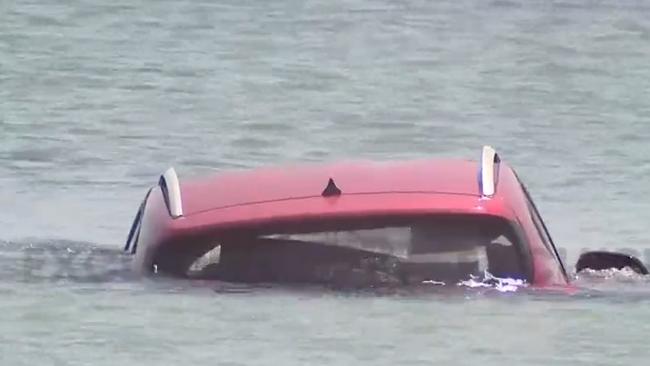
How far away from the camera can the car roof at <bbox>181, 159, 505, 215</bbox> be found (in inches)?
414

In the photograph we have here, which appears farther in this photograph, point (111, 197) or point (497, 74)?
point (497, 74)

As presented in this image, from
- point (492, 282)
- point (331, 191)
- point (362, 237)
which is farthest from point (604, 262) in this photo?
point (362, 237)

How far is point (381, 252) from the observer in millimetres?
10195

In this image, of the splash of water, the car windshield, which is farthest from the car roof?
the splash of water

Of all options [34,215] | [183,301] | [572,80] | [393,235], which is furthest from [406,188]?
[572,80]

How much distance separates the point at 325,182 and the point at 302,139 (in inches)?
381

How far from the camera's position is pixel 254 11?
28.3 metres

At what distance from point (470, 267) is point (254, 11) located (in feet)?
60.0

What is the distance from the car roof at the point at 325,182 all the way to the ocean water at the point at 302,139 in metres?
0.40

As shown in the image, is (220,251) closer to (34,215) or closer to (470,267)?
(470,267)

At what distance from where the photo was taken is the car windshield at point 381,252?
10172 mm

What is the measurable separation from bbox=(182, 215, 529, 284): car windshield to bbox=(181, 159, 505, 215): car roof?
252 mm

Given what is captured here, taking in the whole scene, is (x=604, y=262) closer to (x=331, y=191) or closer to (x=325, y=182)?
(x=325, y=182)

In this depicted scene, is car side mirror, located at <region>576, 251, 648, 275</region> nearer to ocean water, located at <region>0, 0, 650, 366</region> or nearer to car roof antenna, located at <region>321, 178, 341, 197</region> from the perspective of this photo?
ocean water, located at <region>0, 0, 650, 366</region>
